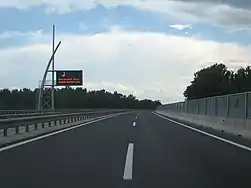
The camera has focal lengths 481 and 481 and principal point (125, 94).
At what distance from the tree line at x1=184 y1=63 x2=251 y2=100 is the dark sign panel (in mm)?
67332

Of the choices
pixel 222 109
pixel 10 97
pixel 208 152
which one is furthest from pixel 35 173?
pixel 10 97

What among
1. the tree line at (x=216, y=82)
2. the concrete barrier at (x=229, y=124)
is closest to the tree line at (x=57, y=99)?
the tree line at (x=216, y=82)

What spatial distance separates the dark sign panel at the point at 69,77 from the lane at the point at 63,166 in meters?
54.9

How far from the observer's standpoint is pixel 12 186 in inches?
334

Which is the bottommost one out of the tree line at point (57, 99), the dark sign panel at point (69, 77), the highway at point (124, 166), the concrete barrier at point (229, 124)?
the highway at point (124, 166)

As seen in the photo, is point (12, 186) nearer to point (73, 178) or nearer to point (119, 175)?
point (73, 178)

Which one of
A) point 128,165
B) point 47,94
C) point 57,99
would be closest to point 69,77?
point 47,94

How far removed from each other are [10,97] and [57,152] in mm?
98277

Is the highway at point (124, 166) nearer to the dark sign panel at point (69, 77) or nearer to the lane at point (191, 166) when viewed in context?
the lane at point (191, 166)

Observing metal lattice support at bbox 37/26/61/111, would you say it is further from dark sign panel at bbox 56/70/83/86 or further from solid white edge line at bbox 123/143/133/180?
solid white edge line at bbox 123/143/133/180

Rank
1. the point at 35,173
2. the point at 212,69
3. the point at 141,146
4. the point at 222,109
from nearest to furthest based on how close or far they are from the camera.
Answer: the point at 35,173
the point at 141,146
the point at 222,109
the point at 212,69

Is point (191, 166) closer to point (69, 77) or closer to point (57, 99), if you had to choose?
point (69, 77)

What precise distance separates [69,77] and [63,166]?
200 ft

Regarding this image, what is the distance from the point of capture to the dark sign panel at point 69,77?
231ft
